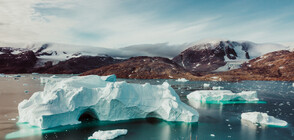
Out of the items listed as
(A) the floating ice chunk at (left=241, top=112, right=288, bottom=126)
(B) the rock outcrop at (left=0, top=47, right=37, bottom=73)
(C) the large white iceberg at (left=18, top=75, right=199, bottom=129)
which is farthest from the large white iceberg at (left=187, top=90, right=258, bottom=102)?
(B) the rock outcrop at (left=0, top=47, right=37, bottom=73)

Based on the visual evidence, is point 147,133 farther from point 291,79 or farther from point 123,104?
point 291,79

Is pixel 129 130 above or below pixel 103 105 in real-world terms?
below

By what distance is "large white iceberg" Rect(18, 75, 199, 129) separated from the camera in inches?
506

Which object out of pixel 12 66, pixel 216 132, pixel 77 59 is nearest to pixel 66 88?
pixel 216 132

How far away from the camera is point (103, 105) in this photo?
15.0 metres

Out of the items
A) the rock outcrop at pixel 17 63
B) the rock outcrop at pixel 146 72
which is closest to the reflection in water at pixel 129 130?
the rock outcrop at pixel 146 72

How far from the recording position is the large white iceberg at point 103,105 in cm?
1286

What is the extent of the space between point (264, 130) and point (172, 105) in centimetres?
676

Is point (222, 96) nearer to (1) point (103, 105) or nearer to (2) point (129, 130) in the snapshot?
(2) point (129, 130)

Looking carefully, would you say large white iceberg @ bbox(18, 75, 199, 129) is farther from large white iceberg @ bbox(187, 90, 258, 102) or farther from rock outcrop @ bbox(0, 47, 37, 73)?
rock outcrop @ bbox(0, 47, 37, 73)

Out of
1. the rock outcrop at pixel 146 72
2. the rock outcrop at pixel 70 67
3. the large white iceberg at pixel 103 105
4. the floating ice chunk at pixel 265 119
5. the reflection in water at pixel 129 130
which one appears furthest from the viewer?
the rock outcrop at pixel 70 67

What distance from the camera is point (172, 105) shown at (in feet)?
49.5

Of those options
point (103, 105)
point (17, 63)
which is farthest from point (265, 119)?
point (17, 63)

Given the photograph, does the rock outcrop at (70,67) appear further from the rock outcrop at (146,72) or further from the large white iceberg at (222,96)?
the large white iceberg at (222,96)
